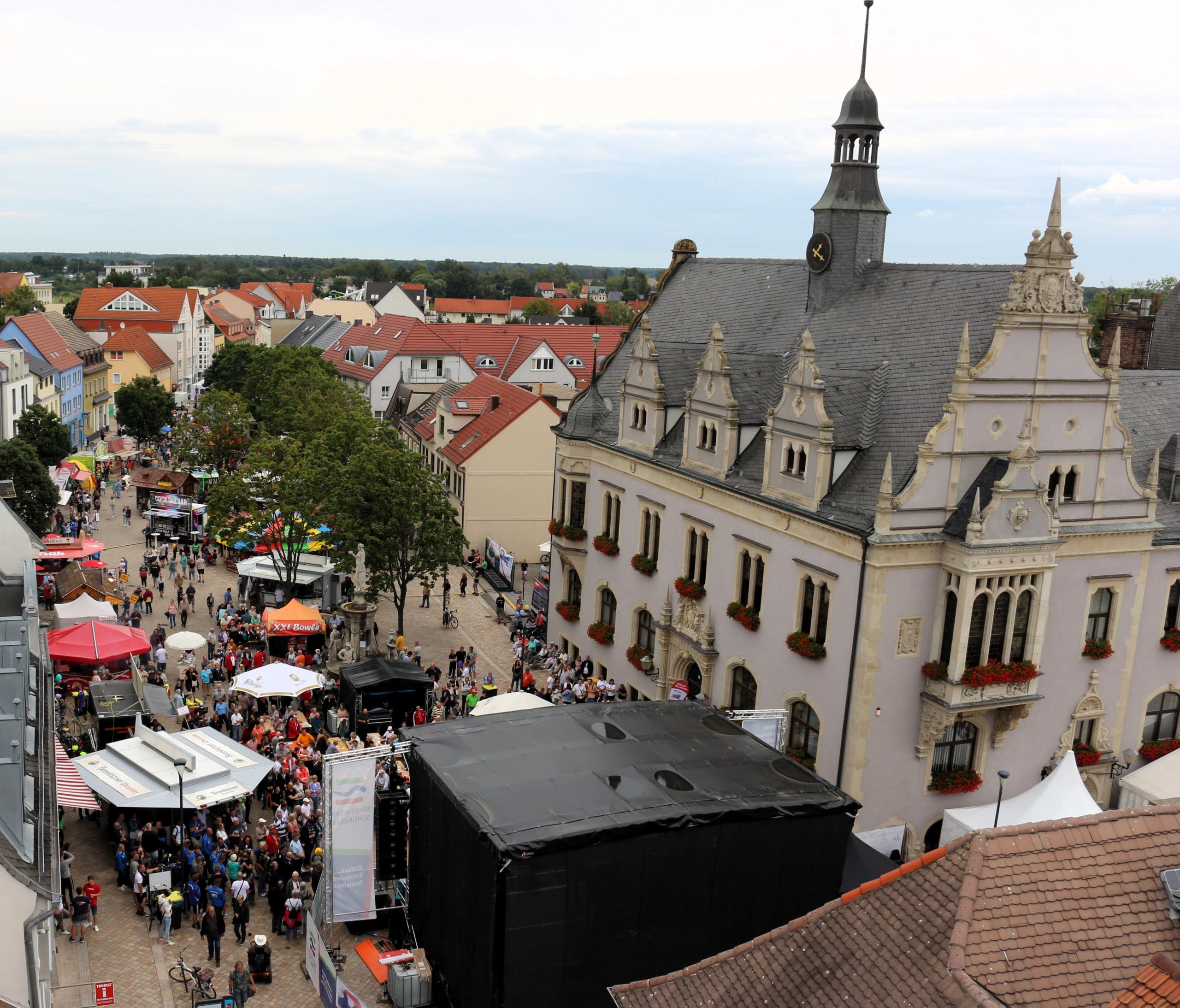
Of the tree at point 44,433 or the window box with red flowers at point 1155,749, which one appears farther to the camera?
the tree at point 44,433

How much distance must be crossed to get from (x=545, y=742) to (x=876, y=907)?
34.8 ft

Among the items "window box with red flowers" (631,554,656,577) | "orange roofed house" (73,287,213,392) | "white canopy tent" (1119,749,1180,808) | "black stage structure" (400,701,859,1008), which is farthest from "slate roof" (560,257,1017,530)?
"orange roofed house" (73,287,213,392)

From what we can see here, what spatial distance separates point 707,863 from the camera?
2127 centimetres

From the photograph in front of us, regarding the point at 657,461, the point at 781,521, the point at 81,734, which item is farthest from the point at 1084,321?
the point at 81,734

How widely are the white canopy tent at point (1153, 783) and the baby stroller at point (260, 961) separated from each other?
2295 cm

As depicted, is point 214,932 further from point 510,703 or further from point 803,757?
point 803,757

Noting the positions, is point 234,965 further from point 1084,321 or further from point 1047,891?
point 1084,321

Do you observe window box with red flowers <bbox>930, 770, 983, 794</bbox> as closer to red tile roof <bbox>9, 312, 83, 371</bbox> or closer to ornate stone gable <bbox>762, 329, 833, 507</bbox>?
ornate stone gable <bbox>762, 329, 833, 507</bbox>

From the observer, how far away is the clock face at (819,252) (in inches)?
1501

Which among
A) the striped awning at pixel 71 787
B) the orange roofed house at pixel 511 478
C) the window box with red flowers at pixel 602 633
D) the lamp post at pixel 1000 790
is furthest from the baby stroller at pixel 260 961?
the orange roofed house at pixel 511 478

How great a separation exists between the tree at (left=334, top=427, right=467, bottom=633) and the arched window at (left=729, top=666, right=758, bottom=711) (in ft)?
50.4

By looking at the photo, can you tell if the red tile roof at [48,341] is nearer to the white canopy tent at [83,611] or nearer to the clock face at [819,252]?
the white canopy tent at [83,611]

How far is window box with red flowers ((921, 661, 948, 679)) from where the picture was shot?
98.0ft

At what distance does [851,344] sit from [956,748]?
1210 centimetres
